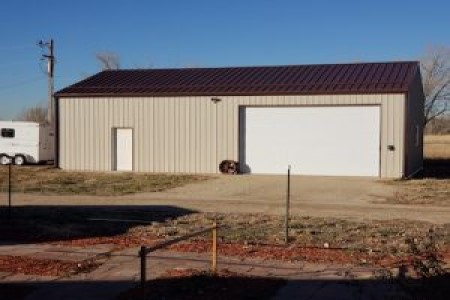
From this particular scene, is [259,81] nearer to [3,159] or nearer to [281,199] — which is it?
[281,199]

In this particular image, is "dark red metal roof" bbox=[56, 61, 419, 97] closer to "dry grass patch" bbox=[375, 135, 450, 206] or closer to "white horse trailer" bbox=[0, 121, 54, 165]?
"dry grass patch" bbox=[375, 135, 450, 206]

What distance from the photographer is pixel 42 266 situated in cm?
933

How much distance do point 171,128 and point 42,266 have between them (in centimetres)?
2095

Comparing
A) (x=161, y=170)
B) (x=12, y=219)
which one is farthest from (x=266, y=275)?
(x=161, y=170)

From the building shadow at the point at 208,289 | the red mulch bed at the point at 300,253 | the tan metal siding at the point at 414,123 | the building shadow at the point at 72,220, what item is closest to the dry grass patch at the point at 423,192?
the tan metal siding at the point at 414,123

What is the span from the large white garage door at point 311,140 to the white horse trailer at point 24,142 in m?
12.9

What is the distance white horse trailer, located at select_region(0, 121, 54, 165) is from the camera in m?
36.5

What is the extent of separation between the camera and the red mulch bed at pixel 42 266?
29.5ft

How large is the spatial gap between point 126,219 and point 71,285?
6.10m

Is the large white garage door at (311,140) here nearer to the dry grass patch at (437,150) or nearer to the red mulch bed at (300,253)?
the red mulch bed at (300,253)

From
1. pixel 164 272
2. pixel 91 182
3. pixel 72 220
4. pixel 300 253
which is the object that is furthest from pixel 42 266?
pixel 91 182

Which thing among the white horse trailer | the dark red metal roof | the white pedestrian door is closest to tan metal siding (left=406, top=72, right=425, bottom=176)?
the dark red metal roof

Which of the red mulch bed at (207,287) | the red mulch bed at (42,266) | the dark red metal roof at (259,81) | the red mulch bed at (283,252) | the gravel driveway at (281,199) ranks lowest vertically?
the red mulch bed at (42,266)

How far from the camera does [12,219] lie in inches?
558
